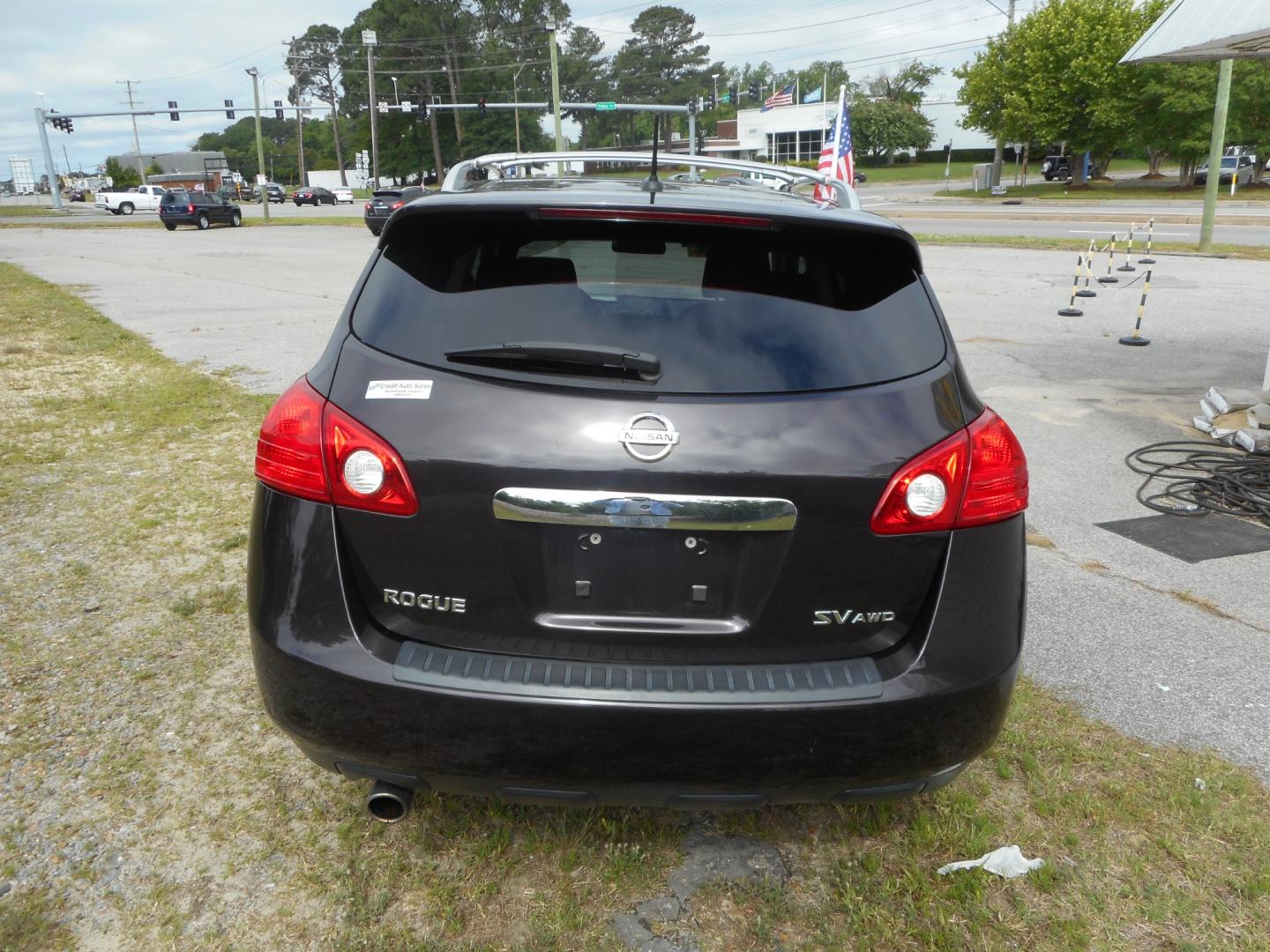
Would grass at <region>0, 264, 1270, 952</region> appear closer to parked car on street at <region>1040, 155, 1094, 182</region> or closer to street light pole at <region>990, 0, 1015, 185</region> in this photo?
street light pole at <region>990, 0, 1015, 185</region>

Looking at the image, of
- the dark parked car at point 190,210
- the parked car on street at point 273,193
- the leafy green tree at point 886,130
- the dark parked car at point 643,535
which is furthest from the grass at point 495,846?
the leafy green tree at point 886,130

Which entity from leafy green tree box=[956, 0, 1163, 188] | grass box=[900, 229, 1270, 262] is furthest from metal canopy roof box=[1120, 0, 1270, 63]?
leafy green tree box=[956, 0, 1163, 188]

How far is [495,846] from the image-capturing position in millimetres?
2641

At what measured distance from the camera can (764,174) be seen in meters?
4.17

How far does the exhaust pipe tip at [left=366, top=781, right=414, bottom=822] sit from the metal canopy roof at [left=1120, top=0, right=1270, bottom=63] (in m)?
7.41

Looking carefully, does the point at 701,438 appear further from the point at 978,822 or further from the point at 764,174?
the point at 764,174

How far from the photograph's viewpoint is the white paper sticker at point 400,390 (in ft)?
6.99

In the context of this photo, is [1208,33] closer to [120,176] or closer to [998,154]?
[998,154]

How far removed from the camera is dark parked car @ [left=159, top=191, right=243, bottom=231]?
133 ft

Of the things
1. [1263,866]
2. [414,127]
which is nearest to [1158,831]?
[1263,866]

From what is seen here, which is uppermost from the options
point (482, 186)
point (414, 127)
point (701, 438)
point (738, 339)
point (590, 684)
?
point (414, 127)

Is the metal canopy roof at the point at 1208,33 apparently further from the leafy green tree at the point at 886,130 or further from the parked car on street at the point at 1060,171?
the leafy green tree at the point at 886,130

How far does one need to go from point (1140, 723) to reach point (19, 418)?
7758mm

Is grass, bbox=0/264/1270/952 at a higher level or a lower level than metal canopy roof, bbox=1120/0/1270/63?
lower
